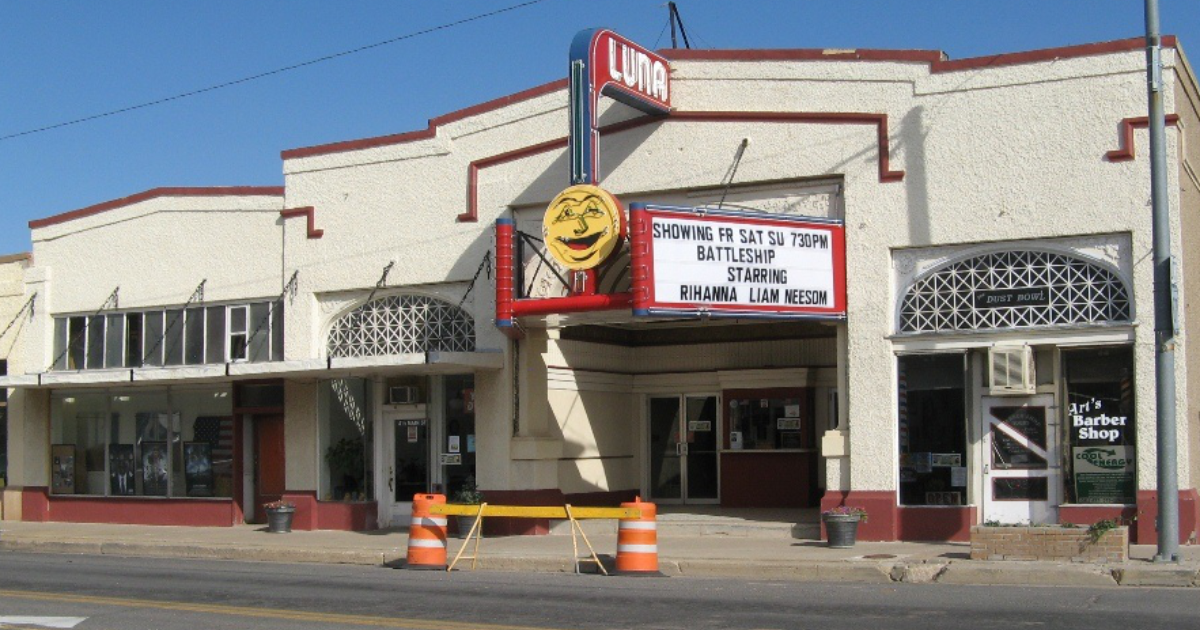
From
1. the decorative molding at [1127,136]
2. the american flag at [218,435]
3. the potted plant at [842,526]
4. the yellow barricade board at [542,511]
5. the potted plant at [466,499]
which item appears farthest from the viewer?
the american flag at [218,435]

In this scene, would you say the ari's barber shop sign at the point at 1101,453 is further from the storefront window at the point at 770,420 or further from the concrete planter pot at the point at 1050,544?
the storefront window at the point at 770,420

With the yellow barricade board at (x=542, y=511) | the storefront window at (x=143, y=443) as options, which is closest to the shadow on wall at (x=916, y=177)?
the yellow barricade board at (x=542, y=511)

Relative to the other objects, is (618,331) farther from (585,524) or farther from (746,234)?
(746,234)

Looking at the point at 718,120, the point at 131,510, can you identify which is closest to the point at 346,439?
the point at 131,510

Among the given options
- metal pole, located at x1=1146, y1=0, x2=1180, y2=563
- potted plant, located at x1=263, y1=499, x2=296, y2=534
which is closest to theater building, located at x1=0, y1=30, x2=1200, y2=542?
potted plant, located at x1=263, y1=499, x2=296, y2=534

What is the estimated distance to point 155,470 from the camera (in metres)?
26.7

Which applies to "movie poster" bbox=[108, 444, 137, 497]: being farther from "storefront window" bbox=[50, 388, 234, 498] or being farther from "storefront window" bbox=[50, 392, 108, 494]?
"storefront window" bbox=[50, 392, 108, 494]

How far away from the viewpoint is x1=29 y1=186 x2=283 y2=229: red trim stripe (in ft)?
82.8

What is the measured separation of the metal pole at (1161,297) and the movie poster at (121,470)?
62.9ft

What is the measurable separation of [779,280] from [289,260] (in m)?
9.77

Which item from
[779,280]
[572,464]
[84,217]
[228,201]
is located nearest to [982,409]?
[779,280]

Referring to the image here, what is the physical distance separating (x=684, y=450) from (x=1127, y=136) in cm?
1090

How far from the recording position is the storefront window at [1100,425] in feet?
59.1

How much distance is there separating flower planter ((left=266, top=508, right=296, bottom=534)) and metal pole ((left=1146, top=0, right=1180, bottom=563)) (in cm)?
1417
